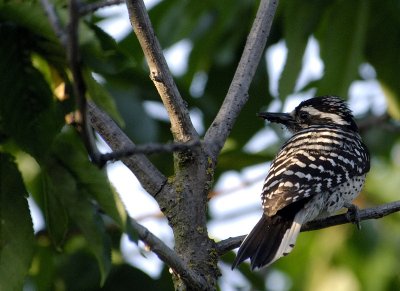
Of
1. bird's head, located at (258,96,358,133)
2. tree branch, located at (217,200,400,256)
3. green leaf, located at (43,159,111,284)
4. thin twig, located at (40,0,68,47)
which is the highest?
bird's head, located at (258,96,358,133)

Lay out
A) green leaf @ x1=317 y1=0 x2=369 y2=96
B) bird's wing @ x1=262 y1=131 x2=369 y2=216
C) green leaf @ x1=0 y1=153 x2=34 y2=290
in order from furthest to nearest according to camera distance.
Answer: green leaf @ x1=317 y1=0 x2=369 y2=96 < bird's wing @ x1=262 y1=131 x2=369 y2=216 < green leaf @ x1=0 y1=153 x2=34 y2=290

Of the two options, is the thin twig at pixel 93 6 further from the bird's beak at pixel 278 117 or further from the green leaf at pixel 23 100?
the bird's beak at pixel 278 117

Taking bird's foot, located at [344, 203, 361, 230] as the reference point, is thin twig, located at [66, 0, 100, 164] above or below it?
above

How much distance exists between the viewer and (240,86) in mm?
3361

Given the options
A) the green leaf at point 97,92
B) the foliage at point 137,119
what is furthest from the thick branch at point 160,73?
the green leaf at point 97,92

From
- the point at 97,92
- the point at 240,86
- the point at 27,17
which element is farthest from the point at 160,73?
the point at 27,17

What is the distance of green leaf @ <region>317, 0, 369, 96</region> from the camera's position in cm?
461

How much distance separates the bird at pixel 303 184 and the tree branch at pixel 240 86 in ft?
2.01

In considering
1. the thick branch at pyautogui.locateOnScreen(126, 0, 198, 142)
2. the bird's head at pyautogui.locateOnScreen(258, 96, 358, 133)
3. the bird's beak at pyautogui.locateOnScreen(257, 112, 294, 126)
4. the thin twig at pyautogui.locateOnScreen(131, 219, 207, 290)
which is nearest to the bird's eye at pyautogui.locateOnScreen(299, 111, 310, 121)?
the bird's head at pyautogui.locateOnScreen(258, 96, 358, 133)

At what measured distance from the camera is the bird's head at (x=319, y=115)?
19.5 feet

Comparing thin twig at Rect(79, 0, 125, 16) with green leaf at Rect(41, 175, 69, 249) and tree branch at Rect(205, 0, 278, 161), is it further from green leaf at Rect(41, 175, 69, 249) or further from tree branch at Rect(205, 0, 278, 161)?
tree branch at Rect(205, 0, 278, 161)

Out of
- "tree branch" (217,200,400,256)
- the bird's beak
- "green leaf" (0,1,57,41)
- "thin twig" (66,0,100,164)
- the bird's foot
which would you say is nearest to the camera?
"thin twig" (66,0,100,164)

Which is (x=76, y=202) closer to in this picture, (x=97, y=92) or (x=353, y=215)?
(x=97, y=92)

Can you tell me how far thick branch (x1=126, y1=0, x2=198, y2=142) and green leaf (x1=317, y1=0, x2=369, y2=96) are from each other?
5.98 ft
